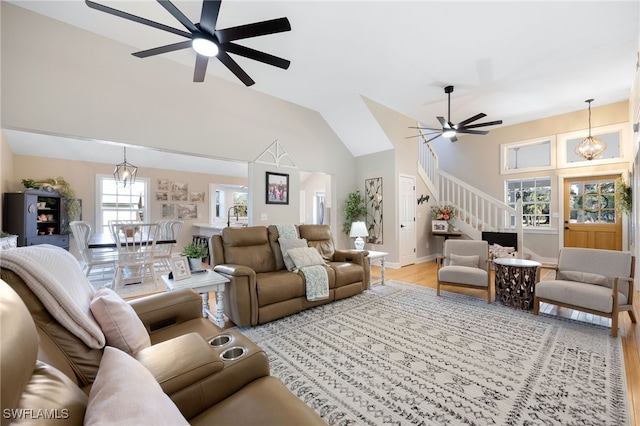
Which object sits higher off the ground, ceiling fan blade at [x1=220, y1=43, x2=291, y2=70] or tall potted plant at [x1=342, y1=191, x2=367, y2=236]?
ceiling fan blade at [x1=220, y1=43, x2=291, y2=70]

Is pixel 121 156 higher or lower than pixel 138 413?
higher

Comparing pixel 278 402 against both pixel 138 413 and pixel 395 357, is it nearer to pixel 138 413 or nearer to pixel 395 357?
pixel 138 413

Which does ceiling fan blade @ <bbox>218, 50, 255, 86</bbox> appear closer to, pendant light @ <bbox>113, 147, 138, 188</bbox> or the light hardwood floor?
the light hardwood floor

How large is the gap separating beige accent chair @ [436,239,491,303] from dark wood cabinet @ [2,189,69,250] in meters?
6.78

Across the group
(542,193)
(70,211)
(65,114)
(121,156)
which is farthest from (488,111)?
(70,211)

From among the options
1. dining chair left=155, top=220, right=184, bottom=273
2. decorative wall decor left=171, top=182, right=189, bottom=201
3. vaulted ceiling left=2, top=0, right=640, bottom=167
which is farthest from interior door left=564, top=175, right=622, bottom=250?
decorative wall decor left=171, top=182, right=189, bottom=201

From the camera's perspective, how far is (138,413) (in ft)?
2.11

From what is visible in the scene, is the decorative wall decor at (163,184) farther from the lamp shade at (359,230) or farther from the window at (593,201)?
the window at (593,201)

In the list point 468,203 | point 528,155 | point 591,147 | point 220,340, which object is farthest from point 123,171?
point 591,147

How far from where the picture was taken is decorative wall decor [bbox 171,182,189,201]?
7333mm

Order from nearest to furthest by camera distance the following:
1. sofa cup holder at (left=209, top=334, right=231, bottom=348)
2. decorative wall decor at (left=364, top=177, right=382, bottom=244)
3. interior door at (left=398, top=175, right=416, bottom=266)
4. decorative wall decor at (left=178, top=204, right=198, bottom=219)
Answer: sofa cup holder at (left=209, top=334, right=231, bottom=348), interior door at (left=398, top=175, right=416, bottom=266), decorative wall decor at (left=364, top=177, right=382, bottom=244), decorative wall decor at (left=178, top=204, right=198, bottom=219)

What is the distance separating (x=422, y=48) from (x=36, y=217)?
6982mm

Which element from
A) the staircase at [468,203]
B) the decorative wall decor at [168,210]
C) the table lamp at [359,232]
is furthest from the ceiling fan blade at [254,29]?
the decorative wall decor at [168,210]

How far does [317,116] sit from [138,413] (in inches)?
223
